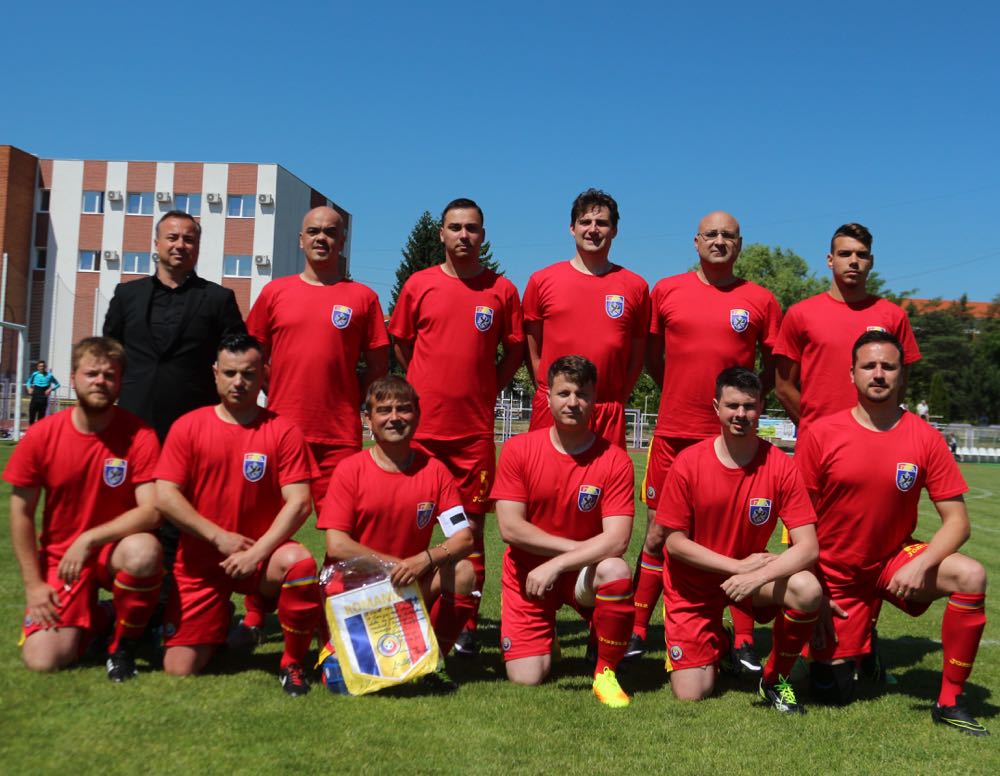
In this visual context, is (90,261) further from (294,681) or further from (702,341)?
(294,681)

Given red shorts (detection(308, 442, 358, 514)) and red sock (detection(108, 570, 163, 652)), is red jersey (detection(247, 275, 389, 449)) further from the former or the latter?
red sock (detection(108, 570, 163, 652))

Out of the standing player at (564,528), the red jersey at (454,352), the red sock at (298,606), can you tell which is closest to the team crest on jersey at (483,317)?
the red jersey at (454,352)

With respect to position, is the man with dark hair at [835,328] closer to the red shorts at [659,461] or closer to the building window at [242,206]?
the red shorts at [659,461]

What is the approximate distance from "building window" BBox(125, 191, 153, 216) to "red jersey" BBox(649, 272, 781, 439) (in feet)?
145

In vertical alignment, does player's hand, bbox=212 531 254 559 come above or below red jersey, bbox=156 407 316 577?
below

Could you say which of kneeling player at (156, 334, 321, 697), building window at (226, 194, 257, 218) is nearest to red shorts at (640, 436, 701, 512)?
kneeling player at (156, 334, 321, 697)

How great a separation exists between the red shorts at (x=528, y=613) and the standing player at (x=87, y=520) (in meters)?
1.67

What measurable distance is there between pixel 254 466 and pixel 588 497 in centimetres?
160

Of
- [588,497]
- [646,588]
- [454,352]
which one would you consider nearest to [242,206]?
[454,352]

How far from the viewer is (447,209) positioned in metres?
5.23

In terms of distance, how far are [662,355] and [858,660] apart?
2009 millimetres

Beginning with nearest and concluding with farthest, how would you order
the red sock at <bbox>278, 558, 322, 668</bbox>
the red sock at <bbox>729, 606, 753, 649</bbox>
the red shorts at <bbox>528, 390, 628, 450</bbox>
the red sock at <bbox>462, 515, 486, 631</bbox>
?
the red sock at <bbox>278, 558, 322, 668</bbox> < the red sock at <bbox>729, 606, 753, 649</bbox> < the red sock at <bbox>462, 515, 486, 631</bbox> < the red shorts at <bbox>528, 390, 628, 450</bbox>

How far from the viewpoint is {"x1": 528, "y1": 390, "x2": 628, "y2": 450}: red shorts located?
5113 mm

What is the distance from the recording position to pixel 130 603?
13.8 ft
